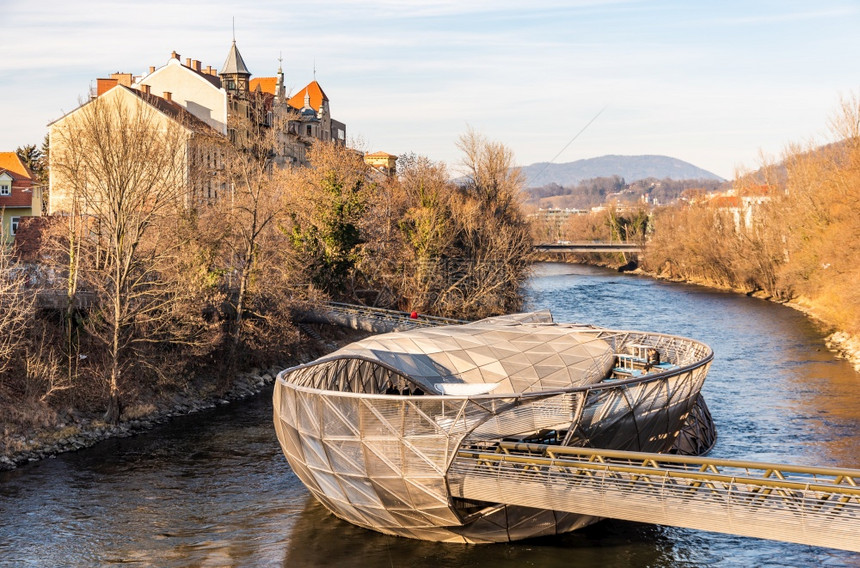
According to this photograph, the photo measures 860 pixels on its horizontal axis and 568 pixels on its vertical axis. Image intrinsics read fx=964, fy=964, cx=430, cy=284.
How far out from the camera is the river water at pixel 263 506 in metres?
22.7

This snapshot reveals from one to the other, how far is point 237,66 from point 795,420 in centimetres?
5810

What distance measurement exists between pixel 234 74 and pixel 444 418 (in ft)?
211

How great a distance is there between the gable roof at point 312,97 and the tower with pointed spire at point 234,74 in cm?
2908

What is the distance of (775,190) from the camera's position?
95562mm

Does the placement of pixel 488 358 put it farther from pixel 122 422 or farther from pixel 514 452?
pixel 122 422

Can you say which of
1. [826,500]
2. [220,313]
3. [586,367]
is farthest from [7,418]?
[826,500]

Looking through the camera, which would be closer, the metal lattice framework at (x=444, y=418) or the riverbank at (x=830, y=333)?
the metal lattice framework at (x=444, y=418)

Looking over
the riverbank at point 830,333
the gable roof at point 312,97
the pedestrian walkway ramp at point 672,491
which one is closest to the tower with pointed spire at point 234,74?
the gable roof at point 312,97

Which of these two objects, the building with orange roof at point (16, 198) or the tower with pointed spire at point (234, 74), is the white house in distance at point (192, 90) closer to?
the tower with pointed spire at point (234, 74)

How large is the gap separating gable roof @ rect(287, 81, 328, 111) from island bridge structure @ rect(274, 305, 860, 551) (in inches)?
3354

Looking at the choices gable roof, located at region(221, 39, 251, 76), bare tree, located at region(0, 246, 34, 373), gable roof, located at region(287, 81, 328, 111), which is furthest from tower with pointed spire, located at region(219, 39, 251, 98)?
bare tree, located at region(0, 246, 34, 373)

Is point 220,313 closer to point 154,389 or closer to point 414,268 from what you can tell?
point 154,389

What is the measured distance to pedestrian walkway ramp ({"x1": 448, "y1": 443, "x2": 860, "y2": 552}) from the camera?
56.6 feet

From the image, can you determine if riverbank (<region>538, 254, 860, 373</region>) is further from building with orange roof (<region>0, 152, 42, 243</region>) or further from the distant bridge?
building with orange roof (<region>0, 152, 42, 243</region>)
